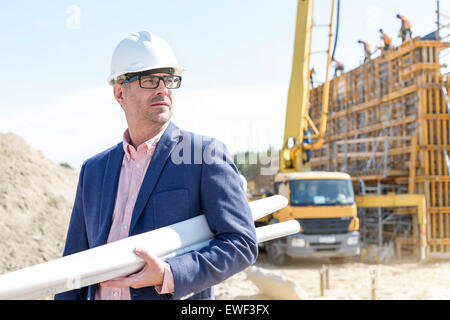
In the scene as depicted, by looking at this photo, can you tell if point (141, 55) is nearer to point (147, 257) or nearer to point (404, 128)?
point (147, 257)

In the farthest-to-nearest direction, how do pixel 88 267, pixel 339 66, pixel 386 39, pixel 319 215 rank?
pixel 339 66, pixel 386 39, pixel 319 215, pixel 88 267

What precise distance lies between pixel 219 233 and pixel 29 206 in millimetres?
10635

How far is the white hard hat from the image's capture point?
168 cm

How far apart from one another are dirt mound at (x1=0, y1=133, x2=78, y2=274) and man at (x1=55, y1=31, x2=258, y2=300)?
7994 millimetres

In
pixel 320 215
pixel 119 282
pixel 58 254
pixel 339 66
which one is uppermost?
pixel 339 66

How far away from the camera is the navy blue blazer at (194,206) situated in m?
1.50

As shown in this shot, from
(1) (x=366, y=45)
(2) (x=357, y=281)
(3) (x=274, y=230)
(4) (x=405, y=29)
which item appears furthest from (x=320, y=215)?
(3) (x=274, y=230)

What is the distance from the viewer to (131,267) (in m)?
1.43

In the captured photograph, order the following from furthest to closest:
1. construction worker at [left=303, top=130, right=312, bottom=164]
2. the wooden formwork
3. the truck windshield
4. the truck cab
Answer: the wooden formwork
construction worker at [left=303, top=130, right=312, bottom=164]
the truck windshield
the truck cab

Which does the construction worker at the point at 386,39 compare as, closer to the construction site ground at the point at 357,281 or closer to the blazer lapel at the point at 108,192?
the construction site ground at the point at 357,281

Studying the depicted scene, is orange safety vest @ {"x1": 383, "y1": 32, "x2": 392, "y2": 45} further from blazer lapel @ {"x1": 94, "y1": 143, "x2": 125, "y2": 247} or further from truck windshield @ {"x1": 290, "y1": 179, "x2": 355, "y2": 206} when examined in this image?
blazer lapel @ {"x1": 94, "y1": 143, "x2": 125, "y2": 247}

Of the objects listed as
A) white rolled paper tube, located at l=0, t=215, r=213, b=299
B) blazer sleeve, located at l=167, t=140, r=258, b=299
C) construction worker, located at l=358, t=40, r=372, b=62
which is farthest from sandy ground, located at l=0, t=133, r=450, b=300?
construction worker, located at l=358, t=40, r=372, b=62

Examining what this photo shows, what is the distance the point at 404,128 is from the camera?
1338cm

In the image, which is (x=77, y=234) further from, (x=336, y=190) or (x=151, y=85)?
(x=336, y=190)
